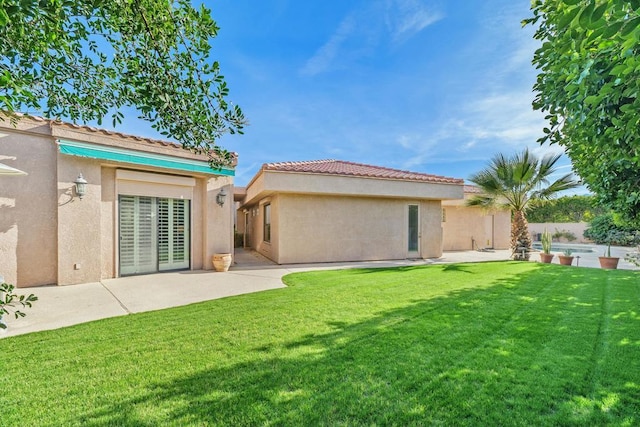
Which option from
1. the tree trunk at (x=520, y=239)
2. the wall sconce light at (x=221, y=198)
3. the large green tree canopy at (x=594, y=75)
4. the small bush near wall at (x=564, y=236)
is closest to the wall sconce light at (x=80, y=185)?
the wall sconce light at (x=221, y=198)

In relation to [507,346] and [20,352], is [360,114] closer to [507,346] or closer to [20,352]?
[507,346]

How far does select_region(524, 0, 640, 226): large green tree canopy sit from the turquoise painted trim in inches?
321

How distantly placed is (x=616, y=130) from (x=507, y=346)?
11.8 ft

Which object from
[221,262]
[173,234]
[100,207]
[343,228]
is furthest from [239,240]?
[100,207]

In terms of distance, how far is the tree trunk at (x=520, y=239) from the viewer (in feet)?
59.0

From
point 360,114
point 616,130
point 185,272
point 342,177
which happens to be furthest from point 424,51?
point 185,272

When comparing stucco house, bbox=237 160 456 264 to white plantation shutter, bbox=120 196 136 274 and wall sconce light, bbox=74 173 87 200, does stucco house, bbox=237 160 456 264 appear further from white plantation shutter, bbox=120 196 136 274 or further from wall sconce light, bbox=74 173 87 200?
wall sconce light, bbox=74 173 87 200

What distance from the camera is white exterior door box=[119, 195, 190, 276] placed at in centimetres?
1177

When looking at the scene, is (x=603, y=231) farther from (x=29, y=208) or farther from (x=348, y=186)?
(x=29, y=208)

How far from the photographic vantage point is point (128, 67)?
12.4 ft

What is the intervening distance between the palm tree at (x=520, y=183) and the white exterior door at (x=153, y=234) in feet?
56.9

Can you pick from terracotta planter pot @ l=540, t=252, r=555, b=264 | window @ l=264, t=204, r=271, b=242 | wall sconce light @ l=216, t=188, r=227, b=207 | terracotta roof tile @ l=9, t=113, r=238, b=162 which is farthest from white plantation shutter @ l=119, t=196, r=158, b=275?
terracotta planter pot @ l=540, t=252, r=555, b=264

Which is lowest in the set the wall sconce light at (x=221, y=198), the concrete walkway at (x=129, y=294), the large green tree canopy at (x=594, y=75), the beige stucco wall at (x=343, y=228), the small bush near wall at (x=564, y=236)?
the small bush near wall at (x=564, y=236)

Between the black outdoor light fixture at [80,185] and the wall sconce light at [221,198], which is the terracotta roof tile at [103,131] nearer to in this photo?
the black outdoor light fixture at [80,185]
